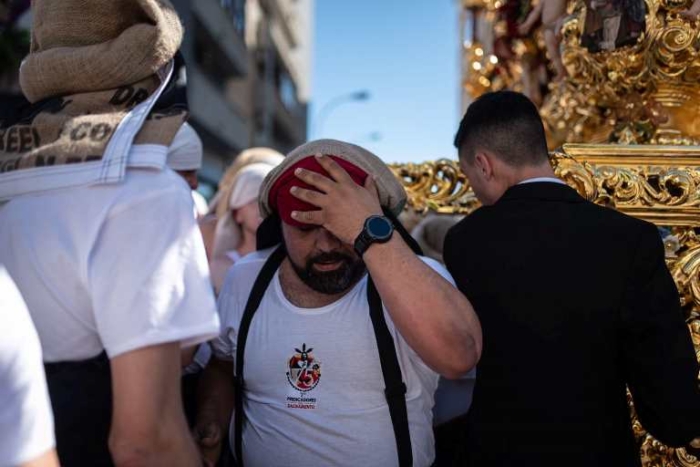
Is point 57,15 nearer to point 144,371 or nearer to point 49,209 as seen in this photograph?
point 49,209

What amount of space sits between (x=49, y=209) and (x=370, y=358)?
37.8 inches

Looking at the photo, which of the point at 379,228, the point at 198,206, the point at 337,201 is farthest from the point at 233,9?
the point at 379,228

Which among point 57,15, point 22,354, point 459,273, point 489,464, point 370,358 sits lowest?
point 489,464

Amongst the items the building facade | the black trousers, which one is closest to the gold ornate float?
the black trousers

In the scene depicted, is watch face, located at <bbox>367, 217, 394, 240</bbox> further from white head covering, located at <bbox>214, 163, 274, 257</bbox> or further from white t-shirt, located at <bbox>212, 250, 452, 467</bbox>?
white head covering, located at <bbox>214, 163, 274, 257</bbox>

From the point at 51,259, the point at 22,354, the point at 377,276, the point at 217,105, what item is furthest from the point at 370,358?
the point at 217,105

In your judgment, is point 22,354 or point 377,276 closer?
point 22,354

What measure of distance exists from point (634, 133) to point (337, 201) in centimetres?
156

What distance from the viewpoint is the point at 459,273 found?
2.02 meters

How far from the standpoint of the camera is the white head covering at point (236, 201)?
11.6 ft

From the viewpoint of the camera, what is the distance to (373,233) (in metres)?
1.69

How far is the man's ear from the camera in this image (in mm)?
2086

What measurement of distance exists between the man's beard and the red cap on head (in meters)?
0.13

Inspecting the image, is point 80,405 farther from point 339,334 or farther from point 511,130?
point 511,130
